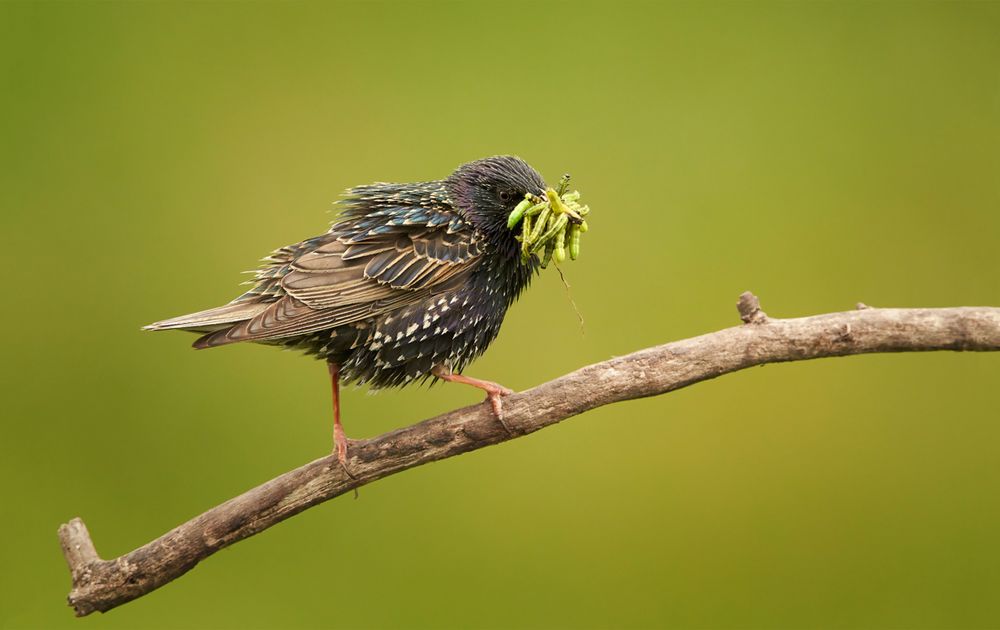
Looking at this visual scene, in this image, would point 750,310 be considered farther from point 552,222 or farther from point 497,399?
point 497,399

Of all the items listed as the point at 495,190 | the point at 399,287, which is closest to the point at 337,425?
the point at 399,287

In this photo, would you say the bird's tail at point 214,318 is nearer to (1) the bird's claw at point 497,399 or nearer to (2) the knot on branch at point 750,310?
(1) the bird's claw at point 497,399

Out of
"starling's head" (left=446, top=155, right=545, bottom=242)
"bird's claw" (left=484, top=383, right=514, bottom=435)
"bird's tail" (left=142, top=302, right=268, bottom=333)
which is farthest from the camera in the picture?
"starling's head" (left=446, top=155, right=545, bottom=242)

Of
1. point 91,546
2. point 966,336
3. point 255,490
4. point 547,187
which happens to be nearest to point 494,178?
point 547,187

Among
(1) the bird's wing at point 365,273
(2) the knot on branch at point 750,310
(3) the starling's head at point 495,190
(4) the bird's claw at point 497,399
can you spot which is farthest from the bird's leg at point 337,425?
(2) the knot on branch at point 750,310

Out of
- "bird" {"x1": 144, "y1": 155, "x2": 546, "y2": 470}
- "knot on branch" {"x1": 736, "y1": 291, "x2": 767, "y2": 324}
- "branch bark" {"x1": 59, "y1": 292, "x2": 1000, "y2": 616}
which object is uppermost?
"bird" {"x1": 144, "y1": 155, "x2": 546, "y2": 470}

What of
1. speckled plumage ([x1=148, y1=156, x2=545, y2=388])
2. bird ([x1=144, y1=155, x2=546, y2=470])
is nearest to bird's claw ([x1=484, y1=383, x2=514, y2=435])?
bird ([x1=144, y1=155, x2=546, y2=470])

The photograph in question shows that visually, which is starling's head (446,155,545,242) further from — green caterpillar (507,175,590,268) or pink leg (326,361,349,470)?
pink leg (326,361,349,470)

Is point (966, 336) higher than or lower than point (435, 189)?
lower

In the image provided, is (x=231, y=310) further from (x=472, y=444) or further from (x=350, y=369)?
(x=472, y=444)
